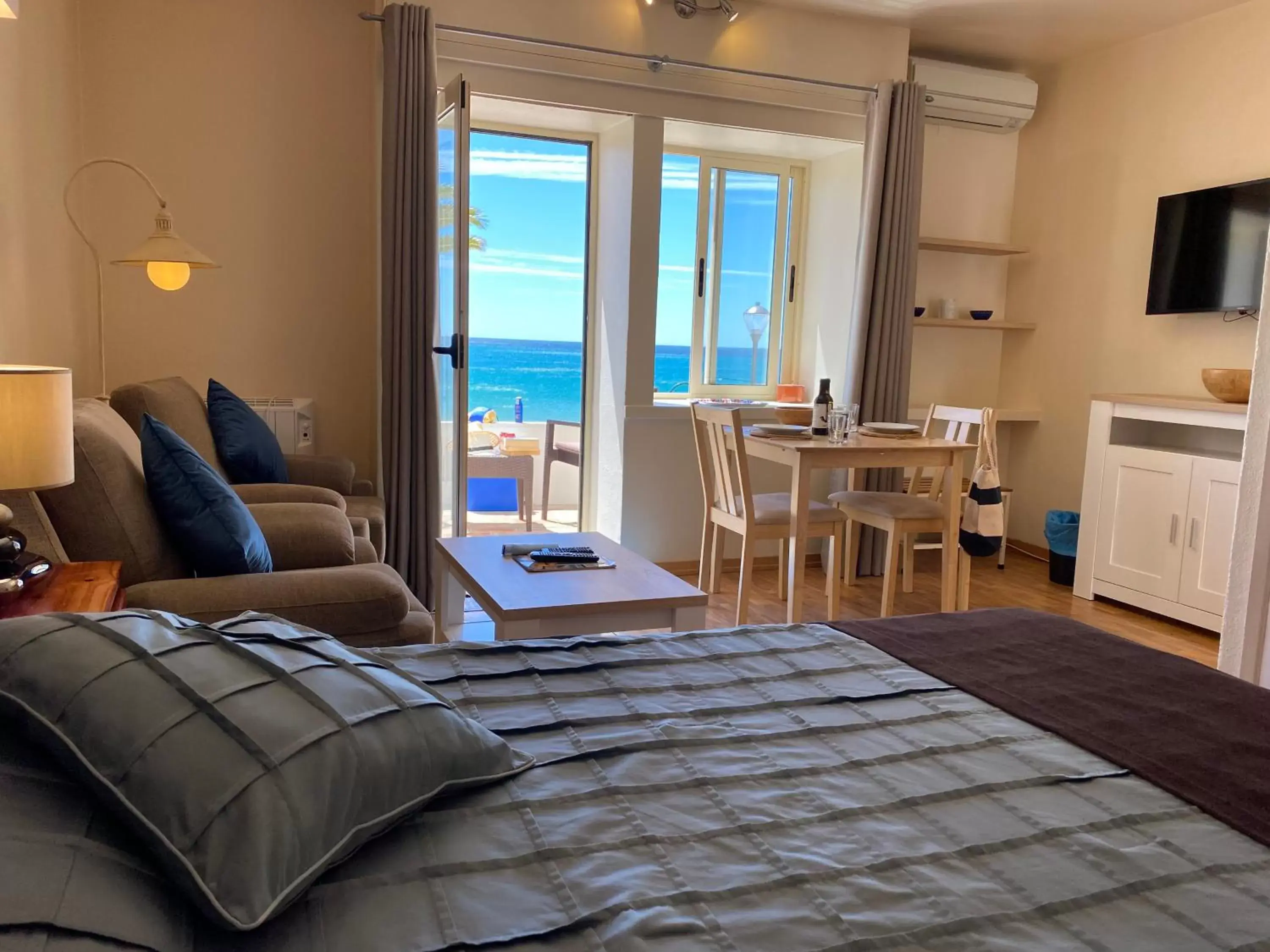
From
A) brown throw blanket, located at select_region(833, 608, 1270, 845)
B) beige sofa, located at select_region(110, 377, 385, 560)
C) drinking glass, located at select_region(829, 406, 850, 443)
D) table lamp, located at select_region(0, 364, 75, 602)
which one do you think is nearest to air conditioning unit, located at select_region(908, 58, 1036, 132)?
drinking glass, located at select_region(829, 406, 850, 443)

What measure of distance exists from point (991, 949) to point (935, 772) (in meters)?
0.37

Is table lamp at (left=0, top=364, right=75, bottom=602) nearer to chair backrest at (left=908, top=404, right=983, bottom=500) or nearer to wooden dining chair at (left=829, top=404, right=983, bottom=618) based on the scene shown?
wooden dining chair at (left=829, top=404, right=983, bottom=618)

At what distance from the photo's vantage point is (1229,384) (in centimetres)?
384

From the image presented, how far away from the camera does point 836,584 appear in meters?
3.73

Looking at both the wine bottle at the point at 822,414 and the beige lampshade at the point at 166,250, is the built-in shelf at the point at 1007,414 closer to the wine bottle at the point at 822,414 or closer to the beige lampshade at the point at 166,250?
the wine bottle at the point at 822,414

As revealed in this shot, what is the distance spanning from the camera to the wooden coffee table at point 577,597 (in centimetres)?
225

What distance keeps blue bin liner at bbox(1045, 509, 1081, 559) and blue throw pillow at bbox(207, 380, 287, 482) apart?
12.1ft

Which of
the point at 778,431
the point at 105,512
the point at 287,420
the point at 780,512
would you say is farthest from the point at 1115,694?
the point at 287,420

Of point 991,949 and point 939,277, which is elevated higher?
point 939,277

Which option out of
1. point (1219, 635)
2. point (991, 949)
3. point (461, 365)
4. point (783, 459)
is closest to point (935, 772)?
point (991, 949)

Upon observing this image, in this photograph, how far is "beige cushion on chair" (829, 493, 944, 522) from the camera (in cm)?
380

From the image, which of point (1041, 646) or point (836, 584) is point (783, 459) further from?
point (1041, 646)

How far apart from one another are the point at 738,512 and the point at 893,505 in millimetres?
Answer: 710

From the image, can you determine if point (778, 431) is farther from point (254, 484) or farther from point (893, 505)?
point (254, 484)
